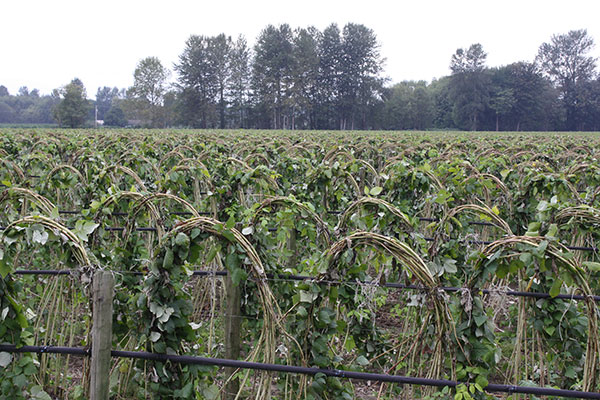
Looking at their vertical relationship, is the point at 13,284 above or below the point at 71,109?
below

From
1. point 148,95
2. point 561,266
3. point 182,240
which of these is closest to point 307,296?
point 182,240

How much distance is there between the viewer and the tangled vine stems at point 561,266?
2309 millimetres

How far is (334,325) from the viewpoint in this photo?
2.67 m

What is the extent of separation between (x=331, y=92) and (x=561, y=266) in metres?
77.3

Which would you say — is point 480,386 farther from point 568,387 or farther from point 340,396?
point 568,387

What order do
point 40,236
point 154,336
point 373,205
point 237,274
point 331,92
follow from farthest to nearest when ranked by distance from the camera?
point 331,92
point 373,205
point 237,274
point 154,336
point 40,236

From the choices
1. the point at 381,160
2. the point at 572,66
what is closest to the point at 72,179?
the point at 381,160

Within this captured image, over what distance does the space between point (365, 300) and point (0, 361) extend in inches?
79.7

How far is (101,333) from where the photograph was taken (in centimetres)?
250

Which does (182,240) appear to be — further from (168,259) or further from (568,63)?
(568,63)

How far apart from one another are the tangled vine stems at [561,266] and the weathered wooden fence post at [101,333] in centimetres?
191

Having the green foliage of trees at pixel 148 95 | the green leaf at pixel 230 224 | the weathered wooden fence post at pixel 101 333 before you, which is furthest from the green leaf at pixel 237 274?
the green foliage of trees at pixel 148 95

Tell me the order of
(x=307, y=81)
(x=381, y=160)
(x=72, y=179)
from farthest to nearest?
(x=307, y=81)
(x=381, y=160)
(x=72, y=179)

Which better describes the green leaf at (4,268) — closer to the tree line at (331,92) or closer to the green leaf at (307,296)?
the green leaf at (307,296)
